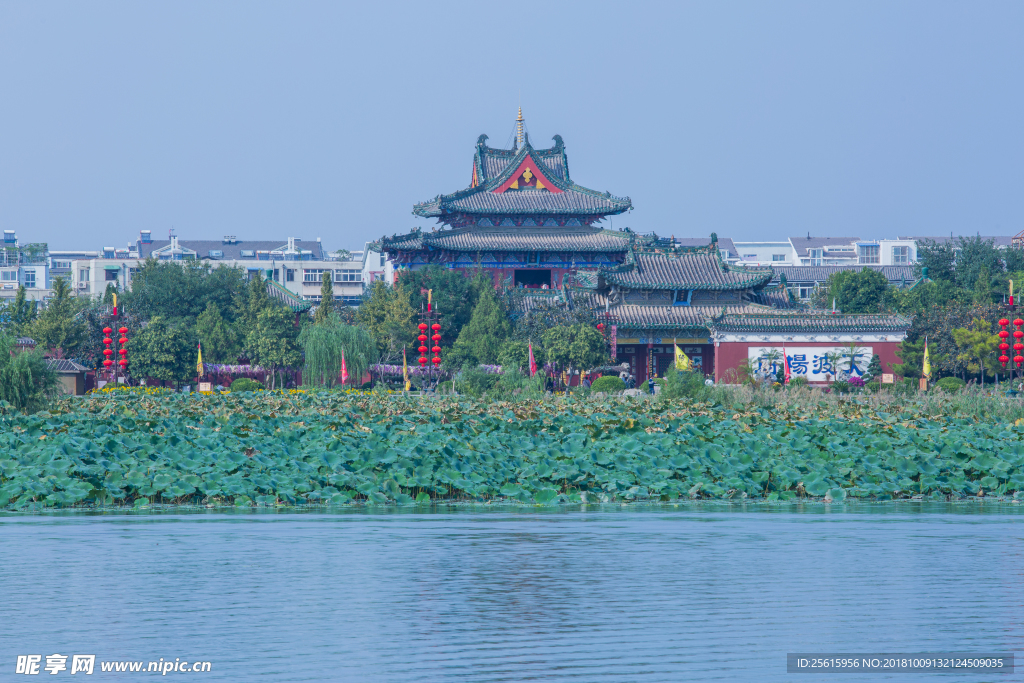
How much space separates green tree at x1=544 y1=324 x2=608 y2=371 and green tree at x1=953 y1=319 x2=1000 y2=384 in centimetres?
1028

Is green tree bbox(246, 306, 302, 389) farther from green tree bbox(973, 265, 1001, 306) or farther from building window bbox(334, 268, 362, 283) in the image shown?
building window bbox(334, 268, 362, 283)

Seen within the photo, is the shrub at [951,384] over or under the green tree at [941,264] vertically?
under

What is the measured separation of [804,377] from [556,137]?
20.9 m

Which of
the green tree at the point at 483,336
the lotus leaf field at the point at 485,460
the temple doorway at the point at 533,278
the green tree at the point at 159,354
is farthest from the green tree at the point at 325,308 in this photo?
the lotus leaf field at the point at 485,460

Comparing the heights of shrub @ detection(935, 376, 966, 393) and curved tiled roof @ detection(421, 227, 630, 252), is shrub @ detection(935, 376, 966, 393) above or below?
below

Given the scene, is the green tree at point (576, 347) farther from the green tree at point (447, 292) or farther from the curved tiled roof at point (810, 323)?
the green tree at point (447, 292)

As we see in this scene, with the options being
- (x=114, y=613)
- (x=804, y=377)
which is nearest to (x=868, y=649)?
(x=114, y=613)

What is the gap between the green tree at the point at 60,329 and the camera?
129 feet

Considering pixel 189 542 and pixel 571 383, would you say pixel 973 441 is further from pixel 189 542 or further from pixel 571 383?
pixel 571 383

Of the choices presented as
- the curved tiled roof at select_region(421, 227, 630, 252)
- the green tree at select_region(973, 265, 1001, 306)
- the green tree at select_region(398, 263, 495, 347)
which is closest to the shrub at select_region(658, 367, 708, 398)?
the green tree at select_region(398, 263, 495, 347)

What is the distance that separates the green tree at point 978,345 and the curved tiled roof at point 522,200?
16197mm

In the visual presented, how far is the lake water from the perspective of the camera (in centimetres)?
695

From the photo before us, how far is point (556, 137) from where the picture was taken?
5275 cm

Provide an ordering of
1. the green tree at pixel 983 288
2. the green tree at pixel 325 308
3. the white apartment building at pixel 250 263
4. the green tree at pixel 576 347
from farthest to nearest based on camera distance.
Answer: the white apartment building at pixel 250 263
the green tree at pixel 325 308
the green tree at pixel 983 288
the green tree at pixel 576 347
